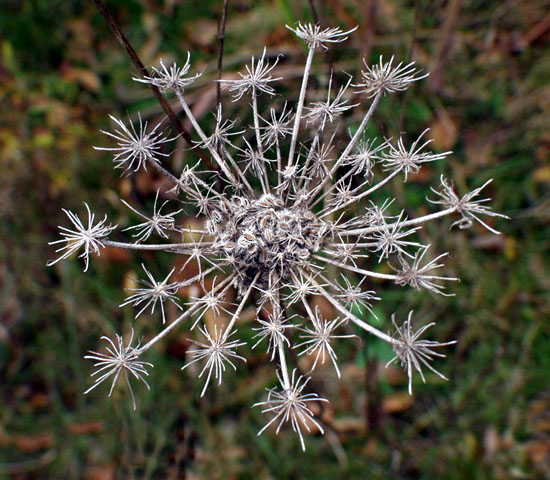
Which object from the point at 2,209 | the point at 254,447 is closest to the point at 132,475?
the point at 254,447

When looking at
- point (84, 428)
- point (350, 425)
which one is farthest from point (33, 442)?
point (350, 425)

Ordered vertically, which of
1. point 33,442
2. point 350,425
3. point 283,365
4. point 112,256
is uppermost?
point 112,256

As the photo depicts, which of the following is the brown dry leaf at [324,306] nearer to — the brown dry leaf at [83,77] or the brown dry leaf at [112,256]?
the brown dry leaf at [112,256]

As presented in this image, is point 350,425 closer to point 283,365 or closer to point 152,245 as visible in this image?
point 283,365

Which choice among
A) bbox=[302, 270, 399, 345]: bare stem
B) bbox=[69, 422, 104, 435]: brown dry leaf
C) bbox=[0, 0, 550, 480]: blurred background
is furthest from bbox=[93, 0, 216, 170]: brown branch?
bbox=[69, 422, 104, 435]: brown dry leaf

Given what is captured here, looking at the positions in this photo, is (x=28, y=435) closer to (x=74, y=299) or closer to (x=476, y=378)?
(x=74, y=299)

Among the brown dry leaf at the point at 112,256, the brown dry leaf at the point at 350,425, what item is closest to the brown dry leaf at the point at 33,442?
the brown dry leaf at the point at 112,256

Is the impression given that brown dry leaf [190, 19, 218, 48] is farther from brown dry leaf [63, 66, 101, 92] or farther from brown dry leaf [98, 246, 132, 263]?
brown dry leaf [98, 246, 132, 263]
